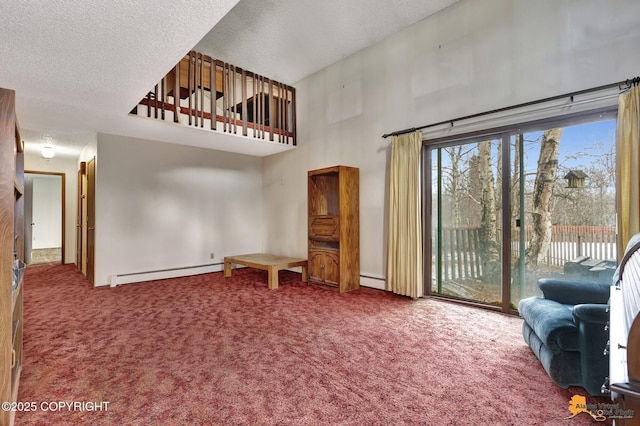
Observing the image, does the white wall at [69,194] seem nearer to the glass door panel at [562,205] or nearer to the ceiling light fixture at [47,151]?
the ceiling light fixture at [47,151]

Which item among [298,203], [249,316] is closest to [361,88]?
[298,203]

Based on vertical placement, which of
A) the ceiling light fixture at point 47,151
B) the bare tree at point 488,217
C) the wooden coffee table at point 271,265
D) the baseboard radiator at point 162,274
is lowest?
the baseboard radiator at point 162,274

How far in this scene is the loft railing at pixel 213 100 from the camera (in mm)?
4211

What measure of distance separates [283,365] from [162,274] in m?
3.95

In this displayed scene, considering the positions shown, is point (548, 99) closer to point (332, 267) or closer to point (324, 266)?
point (332, 267)

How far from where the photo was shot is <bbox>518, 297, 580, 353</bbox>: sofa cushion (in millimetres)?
1938

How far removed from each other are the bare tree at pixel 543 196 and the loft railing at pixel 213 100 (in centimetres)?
389

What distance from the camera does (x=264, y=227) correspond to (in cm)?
668

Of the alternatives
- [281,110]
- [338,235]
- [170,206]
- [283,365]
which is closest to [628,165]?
[338,235]

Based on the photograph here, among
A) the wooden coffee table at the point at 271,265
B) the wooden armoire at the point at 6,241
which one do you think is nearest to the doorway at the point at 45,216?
the wooden coffee table at the point at 271,265

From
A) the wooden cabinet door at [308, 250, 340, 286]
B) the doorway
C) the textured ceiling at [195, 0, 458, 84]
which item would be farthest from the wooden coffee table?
the doorway

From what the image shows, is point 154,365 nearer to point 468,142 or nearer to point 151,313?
point 151,313

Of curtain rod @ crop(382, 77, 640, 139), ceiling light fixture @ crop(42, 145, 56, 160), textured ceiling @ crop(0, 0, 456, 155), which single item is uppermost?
textured ceiling @ crop(0, 0, 456, 155)

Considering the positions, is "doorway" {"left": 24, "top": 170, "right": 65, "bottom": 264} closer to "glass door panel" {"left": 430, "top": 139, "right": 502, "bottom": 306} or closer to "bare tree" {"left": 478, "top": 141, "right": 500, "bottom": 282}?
"glass door panel" {"left": 430, "top": 139, "right": 502, "bottom": 306}
